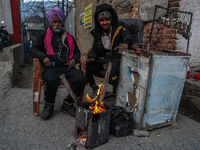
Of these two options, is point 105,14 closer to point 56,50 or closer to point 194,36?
point 56,50

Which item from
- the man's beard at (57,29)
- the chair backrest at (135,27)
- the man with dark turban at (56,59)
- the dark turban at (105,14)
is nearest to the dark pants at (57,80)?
the man with dark turban at (56,59)

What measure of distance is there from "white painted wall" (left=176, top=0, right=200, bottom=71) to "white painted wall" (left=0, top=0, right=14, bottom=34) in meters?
8.17

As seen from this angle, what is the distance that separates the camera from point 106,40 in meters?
2.95

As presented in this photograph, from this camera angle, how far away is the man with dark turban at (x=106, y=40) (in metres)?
2.73

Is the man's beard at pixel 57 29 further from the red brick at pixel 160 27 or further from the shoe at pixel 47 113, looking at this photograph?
the red brick at pixel 160 27

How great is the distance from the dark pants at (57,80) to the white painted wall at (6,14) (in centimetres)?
720

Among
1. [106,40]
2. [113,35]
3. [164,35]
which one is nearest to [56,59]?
[106,40]

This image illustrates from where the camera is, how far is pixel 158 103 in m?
2.22

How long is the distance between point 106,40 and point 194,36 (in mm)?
1663

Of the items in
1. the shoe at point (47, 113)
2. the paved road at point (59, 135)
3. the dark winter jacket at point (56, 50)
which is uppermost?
the dark winter jacket at point (56, 50)

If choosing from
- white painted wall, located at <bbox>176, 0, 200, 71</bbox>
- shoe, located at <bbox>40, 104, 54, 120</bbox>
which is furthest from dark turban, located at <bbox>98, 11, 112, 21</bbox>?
shoe, located at <bbox>40, 104, 54, 120</bbox>

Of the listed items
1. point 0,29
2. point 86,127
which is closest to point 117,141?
point 86,127

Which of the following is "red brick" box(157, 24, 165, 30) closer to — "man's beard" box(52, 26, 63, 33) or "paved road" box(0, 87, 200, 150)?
"paved road" box(0, 87, 200, 150)

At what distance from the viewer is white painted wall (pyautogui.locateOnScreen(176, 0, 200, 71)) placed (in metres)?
2.91
